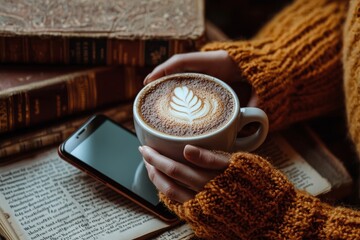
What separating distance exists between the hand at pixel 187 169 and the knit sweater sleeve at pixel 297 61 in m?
0.16

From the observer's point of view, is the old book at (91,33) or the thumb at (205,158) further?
the old book at (91,33)

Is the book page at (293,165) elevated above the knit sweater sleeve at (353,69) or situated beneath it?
situated beneath

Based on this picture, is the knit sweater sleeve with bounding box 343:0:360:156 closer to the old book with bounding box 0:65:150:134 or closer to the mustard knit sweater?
the mustard knit sweater

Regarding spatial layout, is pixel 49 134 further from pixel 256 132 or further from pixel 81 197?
pixel 256 132

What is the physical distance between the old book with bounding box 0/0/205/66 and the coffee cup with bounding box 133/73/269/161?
0.44ft

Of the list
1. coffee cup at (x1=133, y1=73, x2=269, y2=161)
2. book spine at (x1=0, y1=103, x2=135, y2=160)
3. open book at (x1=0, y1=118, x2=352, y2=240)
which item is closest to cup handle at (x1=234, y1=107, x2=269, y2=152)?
coffee cup at (x1=133, y1=73, x2=269, y2=161)

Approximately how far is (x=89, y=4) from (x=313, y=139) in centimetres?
42

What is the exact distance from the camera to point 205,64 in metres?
0.74

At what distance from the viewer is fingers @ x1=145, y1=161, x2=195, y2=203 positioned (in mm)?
623

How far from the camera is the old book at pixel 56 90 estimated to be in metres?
0.74

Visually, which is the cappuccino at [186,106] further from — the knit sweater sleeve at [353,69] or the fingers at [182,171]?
the knit sweater sleeve at [353,69]

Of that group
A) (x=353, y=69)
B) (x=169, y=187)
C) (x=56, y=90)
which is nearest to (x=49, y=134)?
(x=56, y=90)

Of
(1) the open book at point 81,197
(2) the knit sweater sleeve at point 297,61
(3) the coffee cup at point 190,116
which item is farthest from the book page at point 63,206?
(2) the knit sweater sleeve at point 297,61

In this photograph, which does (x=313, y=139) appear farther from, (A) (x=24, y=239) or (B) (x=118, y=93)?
(A) (x=24, y=239)
